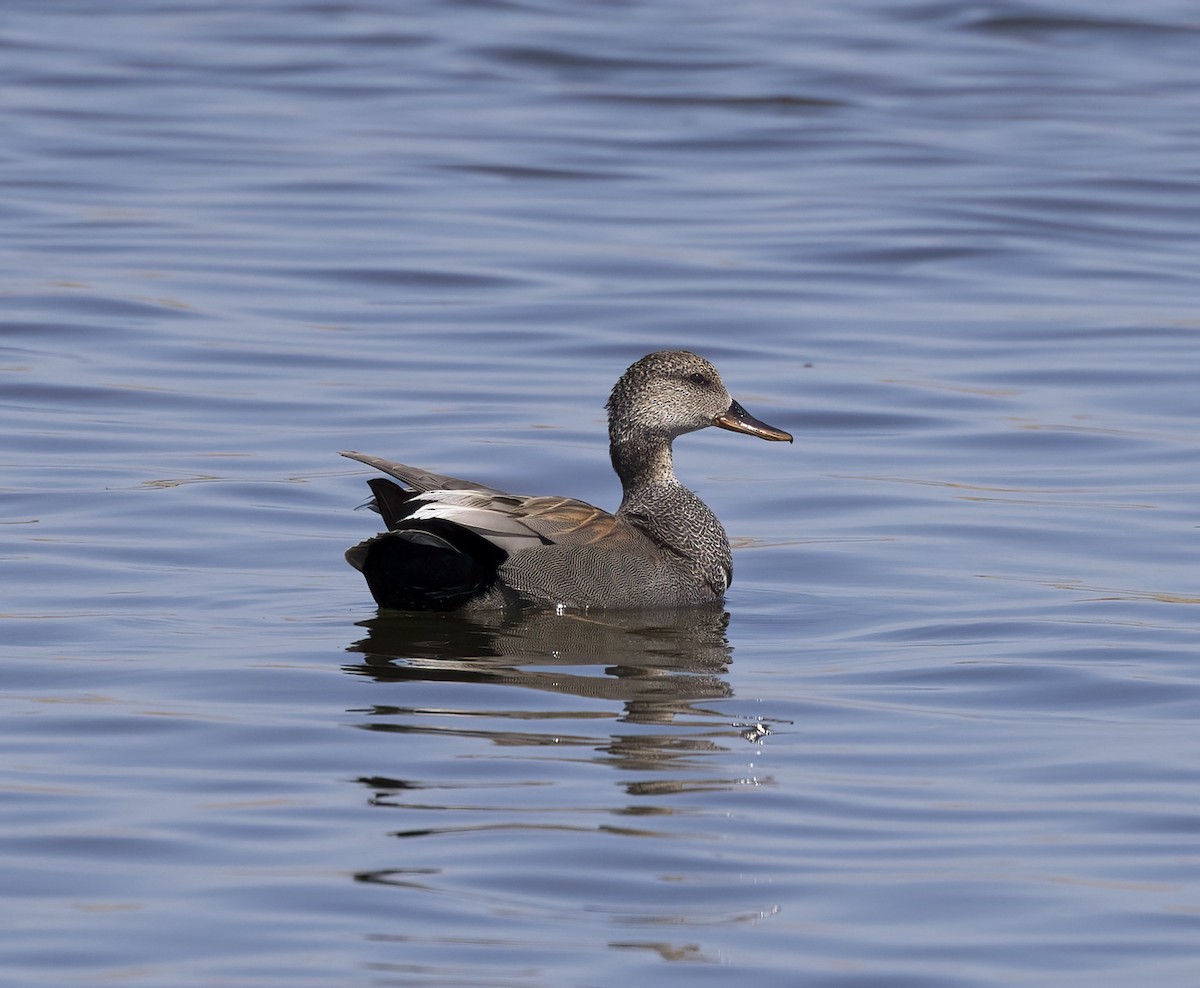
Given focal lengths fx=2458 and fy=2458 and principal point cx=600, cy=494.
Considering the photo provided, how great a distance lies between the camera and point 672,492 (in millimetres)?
9656

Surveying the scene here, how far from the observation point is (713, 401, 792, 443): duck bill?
988 centimetres

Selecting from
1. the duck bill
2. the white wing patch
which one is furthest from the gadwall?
the duck bill

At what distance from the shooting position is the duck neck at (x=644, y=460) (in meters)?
9.76

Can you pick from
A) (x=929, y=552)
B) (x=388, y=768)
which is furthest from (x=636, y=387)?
(x=388, y=768)

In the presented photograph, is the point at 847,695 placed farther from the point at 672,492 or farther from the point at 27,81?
the point at 27,81

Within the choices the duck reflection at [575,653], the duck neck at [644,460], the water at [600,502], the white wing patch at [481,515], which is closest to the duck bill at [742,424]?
the duck neck at [644,460]

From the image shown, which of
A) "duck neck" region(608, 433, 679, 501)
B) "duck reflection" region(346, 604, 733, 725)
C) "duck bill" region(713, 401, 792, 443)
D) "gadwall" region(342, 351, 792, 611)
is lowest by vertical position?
"duck reflection" region(346, 604, 733, 725)

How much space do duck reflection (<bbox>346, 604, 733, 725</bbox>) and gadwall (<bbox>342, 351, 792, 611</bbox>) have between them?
0.09 m

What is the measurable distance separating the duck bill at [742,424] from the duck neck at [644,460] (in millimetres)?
264

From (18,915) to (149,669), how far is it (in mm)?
2354

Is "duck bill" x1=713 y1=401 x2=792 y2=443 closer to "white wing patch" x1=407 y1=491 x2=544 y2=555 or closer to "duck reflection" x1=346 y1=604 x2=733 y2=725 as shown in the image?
"duck reflection" x1=346 y1=604 x2=733 y2=725

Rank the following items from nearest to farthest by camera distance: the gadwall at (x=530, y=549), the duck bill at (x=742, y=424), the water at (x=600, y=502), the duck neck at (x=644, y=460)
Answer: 1. the water at (x=600, y=502)
2. the gadwall at (x=530, y=549)
3. the duck neck at (x=644, y=460)
4. the duck bill at (x=742, y=424)

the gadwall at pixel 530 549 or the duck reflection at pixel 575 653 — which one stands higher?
the gadwall at pixel 530 549

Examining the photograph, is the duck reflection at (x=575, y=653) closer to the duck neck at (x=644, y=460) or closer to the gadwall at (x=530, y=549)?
the gadwall at (x=530, y=549)
